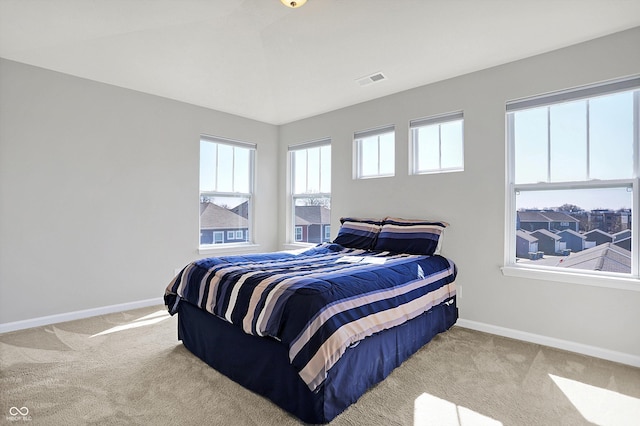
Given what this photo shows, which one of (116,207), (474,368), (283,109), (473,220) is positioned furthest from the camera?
(283,109)

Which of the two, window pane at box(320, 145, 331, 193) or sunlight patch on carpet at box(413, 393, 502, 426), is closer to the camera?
sunlight patch on carpet at box(413, 393, 502, 426)

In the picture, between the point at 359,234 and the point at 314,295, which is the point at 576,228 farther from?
the point at 314,295

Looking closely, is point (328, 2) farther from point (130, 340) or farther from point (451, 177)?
point (130, 340)

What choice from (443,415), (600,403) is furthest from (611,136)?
(443,415)

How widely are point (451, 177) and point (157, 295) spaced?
11.7 ft

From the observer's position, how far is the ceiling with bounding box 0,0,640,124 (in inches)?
95.0

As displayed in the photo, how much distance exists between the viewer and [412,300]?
239cm

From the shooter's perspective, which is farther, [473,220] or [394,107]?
[394,107]

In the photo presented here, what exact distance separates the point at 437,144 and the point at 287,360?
9.03ft

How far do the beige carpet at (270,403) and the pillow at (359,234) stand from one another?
1166mm

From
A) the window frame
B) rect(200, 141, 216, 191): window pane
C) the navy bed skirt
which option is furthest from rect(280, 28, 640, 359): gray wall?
rect(200, 141, 216, 191): window pane

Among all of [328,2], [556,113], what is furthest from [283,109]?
[556,113]

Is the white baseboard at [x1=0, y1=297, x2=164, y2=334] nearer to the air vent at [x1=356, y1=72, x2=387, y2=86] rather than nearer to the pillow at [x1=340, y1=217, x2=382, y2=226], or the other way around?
the pillow at [x1=340, y1=217, x2=382, y2=226]

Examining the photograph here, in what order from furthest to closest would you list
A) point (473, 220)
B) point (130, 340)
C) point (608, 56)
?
1. point (473, 220)
2. point (130, 340)
3. point (608, 56)
